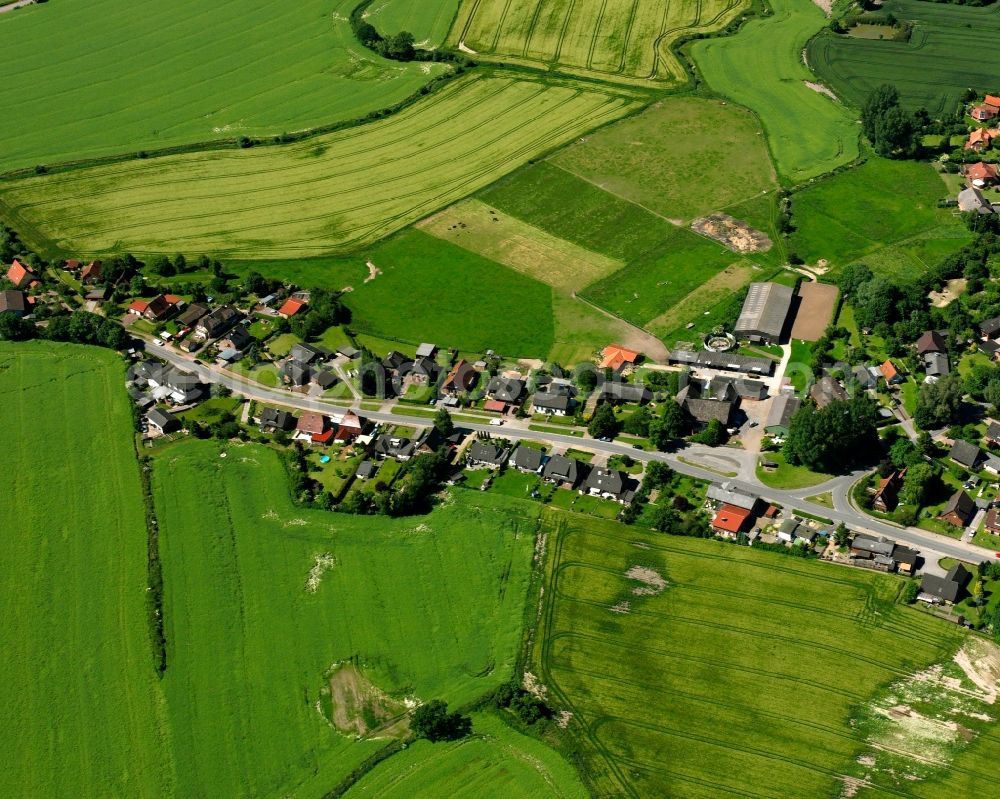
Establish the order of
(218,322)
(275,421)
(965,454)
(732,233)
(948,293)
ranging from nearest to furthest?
(965,454)
(275,421)
(948,293)
(218,322)
(732,233)

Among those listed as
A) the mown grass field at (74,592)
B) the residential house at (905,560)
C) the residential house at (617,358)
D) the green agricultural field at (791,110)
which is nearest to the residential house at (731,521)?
the residential house at (905,560)

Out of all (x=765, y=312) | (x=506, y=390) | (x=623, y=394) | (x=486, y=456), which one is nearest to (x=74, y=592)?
(x=486, y=456)

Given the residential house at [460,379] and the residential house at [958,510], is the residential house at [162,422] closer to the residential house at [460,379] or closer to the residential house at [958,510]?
the residential house at [460,379]

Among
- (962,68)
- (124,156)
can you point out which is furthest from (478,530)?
(962,68)

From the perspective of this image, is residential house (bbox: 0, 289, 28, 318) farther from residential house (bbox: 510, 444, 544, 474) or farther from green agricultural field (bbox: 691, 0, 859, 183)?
green agricultural field (bbox: 691, 0, 859, 183)

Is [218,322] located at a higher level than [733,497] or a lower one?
higher

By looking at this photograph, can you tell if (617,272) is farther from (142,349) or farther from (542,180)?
(142,349)

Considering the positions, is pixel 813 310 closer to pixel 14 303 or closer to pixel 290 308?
pixel 290 308

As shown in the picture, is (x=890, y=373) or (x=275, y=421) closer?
(x=275, y=421)
